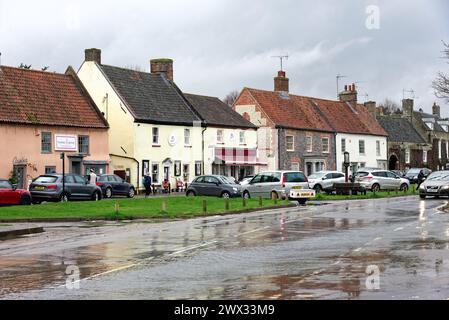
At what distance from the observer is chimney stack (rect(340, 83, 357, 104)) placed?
85125 mm

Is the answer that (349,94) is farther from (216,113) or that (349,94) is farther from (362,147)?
(216,113)

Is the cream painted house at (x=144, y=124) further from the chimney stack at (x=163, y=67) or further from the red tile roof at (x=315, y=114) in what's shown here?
the red tile roof at (x=315, y=114)

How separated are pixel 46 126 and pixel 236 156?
20.0 metres

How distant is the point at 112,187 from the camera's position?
47.5 meters

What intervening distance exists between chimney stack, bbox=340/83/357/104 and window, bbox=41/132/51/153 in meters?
44.0

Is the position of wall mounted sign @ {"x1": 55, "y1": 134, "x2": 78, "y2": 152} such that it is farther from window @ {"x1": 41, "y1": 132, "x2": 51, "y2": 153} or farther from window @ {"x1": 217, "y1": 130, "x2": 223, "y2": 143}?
window @ {"x1": 217, "y1": 130, "x2": 223, "y2": 143}

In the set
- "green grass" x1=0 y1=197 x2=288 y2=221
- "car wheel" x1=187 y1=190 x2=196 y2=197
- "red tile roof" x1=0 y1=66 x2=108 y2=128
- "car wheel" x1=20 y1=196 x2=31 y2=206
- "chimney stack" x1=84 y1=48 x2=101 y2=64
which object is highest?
"chimney stack" x1=84 y1=48 x2=101 y2=64

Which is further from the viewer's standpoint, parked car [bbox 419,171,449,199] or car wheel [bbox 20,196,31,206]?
parked car [bbox 419,171,449,199]

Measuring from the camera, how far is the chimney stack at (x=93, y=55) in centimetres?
5738

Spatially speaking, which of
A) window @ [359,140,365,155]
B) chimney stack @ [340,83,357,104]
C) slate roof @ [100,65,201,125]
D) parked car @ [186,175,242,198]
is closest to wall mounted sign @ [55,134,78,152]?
slate roof @ [100,65,201,125]

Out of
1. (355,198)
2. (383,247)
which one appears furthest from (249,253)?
(355,198)
